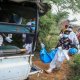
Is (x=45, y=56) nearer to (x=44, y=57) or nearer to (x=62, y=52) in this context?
(x=44, y=57)

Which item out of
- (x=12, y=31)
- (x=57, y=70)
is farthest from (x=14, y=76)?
(x=57, y=70)

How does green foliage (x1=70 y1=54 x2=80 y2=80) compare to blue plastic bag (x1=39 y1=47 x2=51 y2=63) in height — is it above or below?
below

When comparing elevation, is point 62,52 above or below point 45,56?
above

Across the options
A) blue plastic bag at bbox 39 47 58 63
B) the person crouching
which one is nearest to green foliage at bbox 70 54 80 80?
the person crouching

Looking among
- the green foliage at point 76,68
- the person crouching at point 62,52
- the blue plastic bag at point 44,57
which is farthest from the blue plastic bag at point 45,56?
the green foliage at point 76,68

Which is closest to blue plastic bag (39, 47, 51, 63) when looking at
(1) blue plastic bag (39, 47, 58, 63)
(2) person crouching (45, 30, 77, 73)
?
(1) blue plastic bag (39, 47, 58, 63)

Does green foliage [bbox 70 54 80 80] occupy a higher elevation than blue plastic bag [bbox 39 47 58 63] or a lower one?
lower

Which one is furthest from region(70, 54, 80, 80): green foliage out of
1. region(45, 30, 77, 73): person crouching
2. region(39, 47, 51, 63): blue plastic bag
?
region(39, 47, 51, 63): blue plastic bag

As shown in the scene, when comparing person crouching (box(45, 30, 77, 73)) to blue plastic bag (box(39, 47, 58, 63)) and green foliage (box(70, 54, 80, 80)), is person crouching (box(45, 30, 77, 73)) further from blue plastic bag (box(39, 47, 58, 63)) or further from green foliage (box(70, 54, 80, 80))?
green foliage (box(70, 54, 80, 80))

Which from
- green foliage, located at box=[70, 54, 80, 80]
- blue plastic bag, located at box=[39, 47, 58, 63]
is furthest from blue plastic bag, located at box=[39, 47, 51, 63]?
green foliage, located at box=[70, 54, 80, 80]

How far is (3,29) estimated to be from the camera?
232 centimetres

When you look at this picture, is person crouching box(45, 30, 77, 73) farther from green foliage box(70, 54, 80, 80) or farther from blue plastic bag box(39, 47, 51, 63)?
green foliage box(70, 54, 80, 80)

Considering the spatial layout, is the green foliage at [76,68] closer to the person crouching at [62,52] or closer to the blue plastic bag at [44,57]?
the person crouching at [62,52]

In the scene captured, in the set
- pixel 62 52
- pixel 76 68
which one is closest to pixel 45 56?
pixel 62 52
